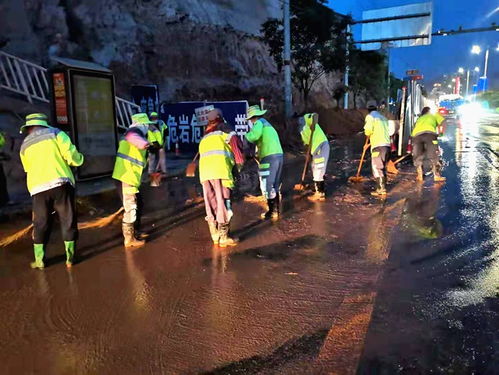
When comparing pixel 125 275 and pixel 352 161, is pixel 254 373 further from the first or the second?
pixel 352 161

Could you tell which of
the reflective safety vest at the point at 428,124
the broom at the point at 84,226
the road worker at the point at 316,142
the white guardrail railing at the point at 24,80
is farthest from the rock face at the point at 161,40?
the reflective safety vest at the point at 428,124

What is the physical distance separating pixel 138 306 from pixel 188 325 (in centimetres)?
62

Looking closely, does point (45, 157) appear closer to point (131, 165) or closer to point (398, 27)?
point (131, 165)

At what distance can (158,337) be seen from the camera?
349 centimetres

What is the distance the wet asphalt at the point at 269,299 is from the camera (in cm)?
316

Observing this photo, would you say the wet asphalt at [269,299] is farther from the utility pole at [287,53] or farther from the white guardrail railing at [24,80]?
the utility pole at [287,53]

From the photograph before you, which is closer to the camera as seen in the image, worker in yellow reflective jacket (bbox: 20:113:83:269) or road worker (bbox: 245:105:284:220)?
worker in yellow reflective jacket (bbox: 20:113:83:269)

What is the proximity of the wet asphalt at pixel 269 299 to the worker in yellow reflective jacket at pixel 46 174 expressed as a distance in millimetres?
466

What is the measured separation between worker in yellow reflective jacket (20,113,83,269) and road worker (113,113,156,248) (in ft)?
2.19

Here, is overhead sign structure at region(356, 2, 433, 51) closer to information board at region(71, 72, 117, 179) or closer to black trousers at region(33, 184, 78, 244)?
information board at region(71, 72, 117, 179)

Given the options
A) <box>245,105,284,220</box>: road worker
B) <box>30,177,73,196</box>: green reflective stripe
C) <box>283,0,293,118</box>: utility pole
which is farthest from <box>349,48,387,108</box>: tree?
<box>30,177,73,196</box>: green reflective stripe

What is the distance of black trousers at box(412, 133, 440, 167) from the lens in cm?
970

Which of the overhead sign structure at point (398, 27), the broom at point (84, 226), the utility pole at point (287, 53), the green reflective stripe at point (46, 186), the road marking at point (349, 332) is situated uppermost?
the overhead sign structure at point (398, 27)

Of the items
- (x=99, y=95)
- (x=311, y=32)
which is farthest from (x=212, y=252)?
(x=311, y=32)
